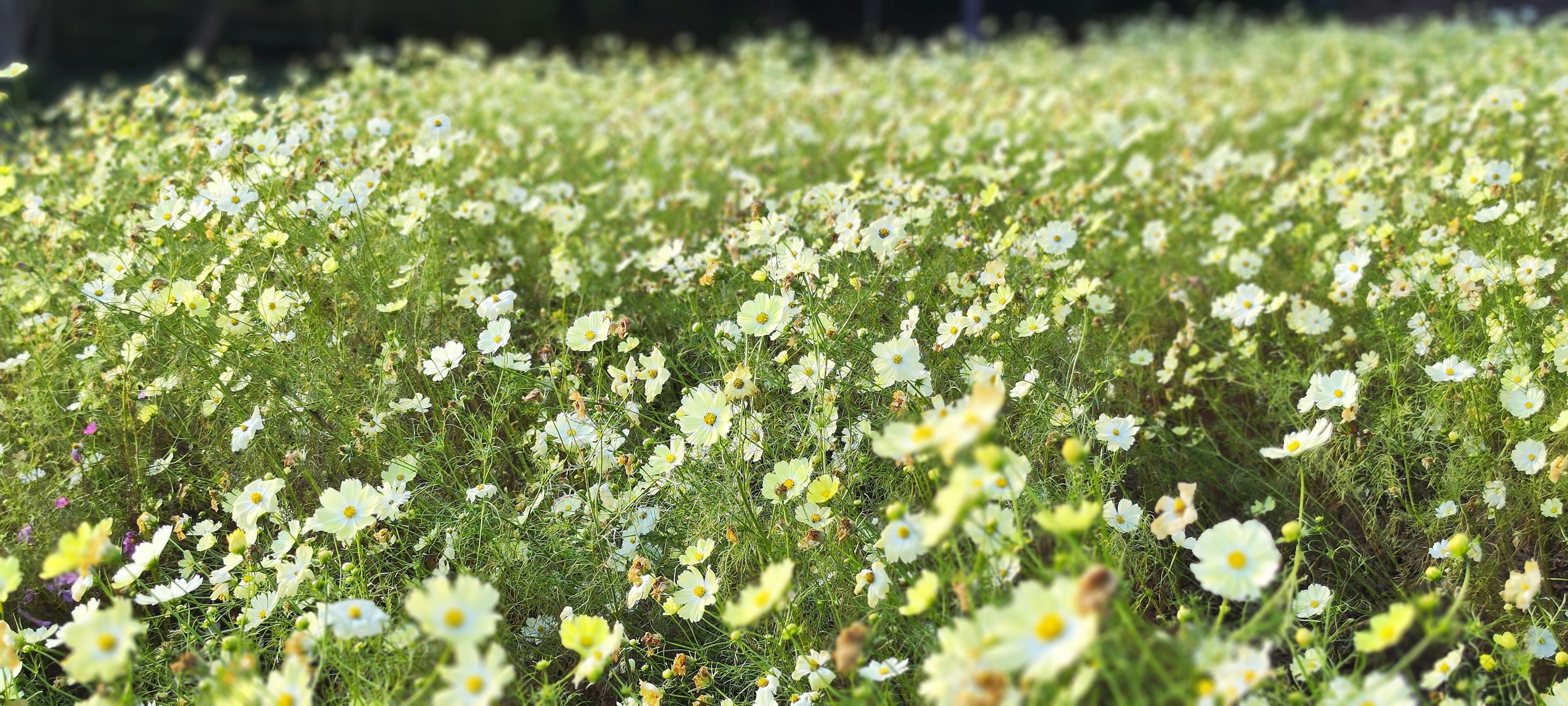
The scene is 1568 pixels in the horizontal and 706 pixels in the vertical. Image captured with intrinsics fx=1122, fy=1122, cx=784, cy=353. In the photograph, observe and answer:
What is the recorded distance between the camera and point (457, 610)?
109cm

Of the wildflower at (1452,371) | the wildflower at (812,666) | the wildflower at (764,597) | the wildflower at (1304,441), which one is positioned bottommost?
the wildflower at (1452,371)

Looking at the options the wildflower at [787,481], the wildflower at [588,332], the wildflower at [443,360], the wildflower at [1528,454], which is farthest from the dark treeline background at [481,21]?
the wildflower at [787,481]

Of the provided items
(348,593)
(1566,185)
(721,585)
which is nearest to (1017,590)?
(721,585)

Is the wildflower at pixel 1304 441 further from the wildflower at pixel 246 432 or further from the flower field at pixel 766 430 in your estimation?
the wildflower at pixel 246 432

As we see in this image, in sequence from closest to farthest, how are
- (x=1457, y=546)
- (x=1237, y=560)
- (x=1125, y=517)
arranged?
(x=1237, y=560) < (x=1457, y=546) < (x=1125, y=517)

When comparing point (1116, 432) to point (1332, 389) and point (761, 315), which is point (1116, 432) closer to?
point (1332, 389)

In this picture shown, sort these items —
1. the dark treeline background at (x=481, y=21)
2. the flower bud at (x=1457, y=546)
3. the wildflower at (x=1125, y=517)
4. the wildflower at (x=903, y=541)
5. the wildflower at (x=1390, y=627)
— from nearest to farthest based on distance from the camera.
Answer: the wildflower at (x=1390, y=627), the flower bud at (x=1457, y=546), the wildflower at (x=903, y=541), the wildflower at (x=1125, y=517), the dark treeline background at (x=481, y=21)

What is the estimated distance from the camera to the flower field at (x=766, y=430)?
1.30 m

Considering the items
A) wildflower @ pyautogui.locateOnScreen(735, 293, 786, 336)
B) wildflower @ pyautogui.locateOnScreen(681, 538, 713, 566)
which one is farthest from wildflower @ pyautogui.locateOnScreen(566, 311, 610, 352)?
wildflower @ pyautogui.locateOnScreen(681, 538, 713, 566)

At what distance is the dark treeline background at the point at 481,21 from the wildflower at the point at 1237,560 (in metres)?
7.25

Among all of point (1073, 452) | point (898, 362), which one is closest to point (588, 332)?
point (898, 362)

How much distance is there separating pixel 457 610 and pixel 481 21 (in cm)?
1107

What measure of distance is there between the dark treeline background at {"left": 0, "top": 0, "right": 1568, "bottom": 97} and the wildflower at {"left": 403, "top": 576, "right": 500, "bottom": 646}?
6.97 meters

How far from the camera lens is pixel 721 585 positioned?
187 cm
